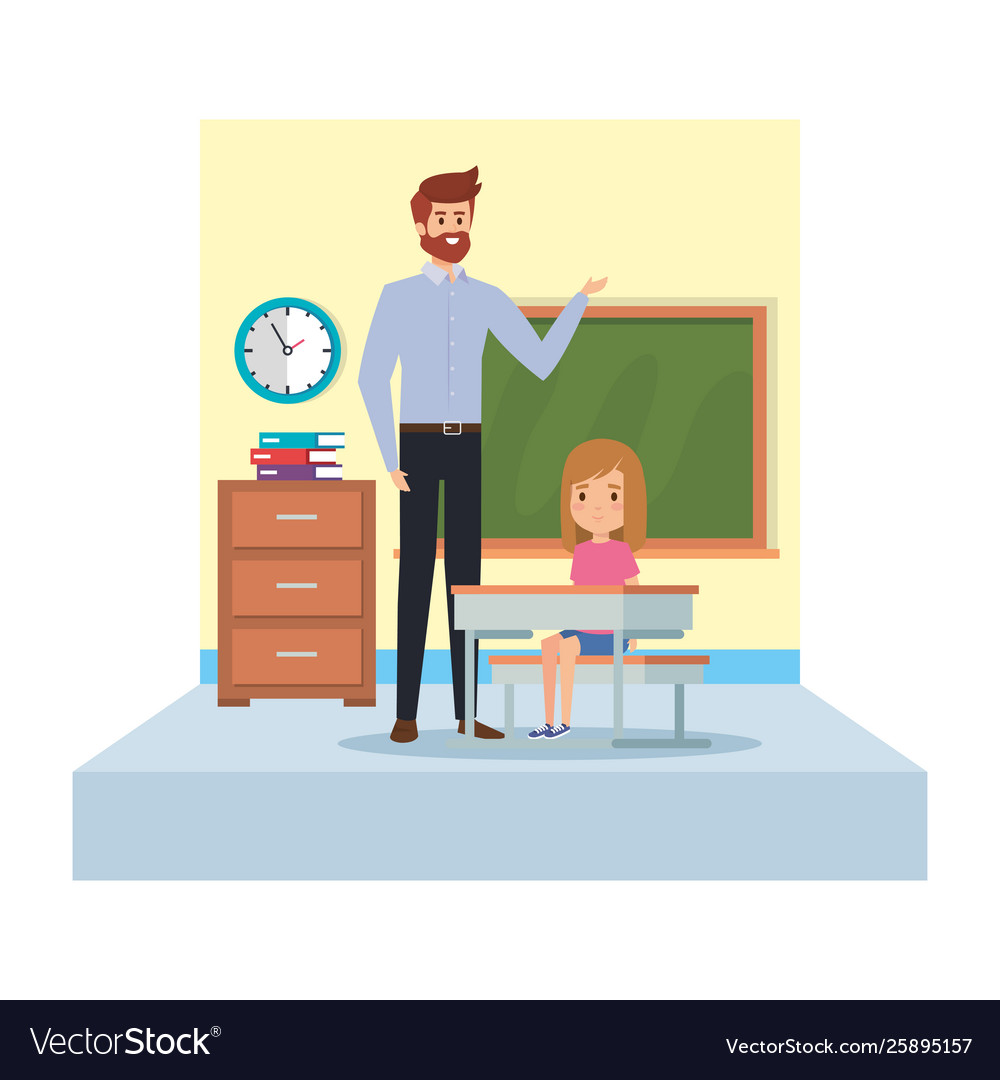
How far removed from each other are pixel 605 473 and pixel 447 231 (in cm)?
120

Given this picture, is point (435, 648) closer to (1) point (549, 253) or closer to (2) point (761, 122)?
(1) point (549, 253)

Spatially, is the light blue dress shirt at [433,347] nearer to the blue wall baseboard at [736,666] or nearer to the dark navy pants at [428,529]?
the dark navy pants at [428,529]

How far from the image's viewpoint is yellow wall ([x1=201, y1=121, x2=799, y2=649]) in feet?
30.9

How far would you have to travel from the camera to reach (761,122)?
30.8 feet

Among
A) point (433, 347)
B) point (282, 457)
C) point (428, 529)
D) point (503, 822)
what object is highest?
point (433, 347)

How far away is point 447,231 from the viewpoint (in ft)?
23.3

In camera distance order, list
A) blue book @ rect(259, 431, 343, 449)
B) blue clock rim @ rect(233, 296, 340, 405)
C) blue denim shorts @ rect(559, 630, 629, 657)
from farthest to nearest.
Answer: blue clock rim @ rect(233, 296, 340, 405), blue book @ rect(259, 431, 343, 449), blue denim shorts @ rect(559, 630, 629, 657)

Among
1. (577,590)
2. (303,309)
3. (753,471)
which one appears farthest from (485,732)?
(303,309)

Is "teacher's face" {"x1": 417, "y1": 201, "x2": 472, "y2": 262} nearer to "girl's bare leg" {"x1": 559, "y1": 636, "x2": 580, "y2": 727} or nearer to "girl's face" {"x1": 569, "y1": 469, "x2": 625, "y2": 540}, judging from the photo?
"girl's face" {"x1": 569, "y1": 469, "x2": 625, "y2": 540}

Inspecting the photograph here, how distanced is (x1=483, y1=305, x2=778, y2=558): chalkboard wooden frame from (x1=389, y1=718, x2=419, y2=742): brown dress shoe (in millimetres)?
2401

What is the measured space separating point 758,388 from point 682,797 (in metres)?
3.87

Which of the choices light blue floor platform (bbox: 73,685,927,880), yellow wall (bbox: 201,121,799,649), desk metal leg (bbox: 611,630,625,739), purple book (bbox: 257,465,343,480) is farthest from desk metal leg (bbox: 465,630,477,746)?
yellow wall (bbox: 201,121,799,649)

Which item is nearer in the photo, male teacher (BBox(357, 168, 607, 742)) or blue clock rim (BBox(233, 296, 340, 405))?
male teacher (BBox(357, 168, 607, 742))

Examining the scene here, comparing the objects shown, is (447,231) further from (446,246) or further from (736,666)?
(736,666)
